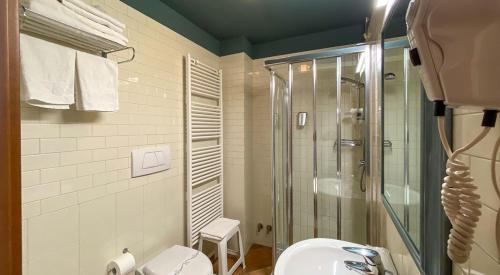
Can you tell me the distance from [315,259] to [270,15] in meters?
2.08

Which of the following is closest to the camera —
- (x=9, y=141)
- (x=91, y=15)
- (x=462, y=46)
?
(x=462, y=46)

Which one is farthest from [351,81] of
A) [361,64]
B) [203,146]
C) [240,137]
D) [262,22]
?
[203,146]

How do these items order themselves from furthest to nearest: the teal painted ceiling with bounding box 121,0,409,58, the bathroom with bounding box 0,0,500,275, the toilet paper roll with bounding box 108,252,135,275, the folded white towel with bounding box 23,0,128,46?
the teal painted ceiling with bounding box 121,0,409,58
the toilet paper roll with bounding box 108,252,135,275
the folded white towel with bounding box 23,0,128,46
the bathroom with bounding box 0,0,500,275

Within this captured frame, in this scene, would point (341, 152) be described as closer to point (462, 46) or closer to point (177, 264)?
point (177, 264)

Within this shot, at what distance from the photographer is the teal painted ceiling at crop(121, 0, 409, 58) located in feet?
6.08

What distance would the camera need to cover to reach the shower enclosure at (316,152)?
1925mm

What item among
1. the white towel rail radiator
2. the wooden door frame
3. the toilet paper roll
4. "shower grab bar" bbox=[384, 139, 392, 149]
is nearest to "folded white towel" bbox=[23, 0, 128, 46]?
the wooden door frame

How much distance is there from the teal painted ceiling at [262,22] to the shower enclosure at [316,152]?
1.73 ft

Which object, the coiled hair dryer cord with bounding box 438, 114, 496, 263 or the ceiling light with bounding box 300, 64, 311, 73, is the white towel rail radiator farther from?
the coiled hair dryer cord with bounding box 438, 114, 496, 263

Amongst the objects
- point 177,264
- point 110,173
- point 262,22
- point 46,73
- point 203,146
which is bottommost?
point 177,264

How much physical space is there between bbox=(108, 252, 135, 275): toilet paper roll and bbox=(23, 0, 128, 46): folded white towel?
1.34 m

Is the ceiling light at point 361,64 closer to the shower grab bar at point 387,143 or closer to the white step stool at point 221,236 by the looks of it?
the shower grab bar at point 387,143

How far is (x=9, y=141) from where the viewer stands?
0.53 m

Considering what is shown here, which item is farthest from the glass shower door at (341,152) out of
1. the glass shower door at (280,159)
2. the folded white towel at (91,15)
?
the folded white towel at (91,15)
